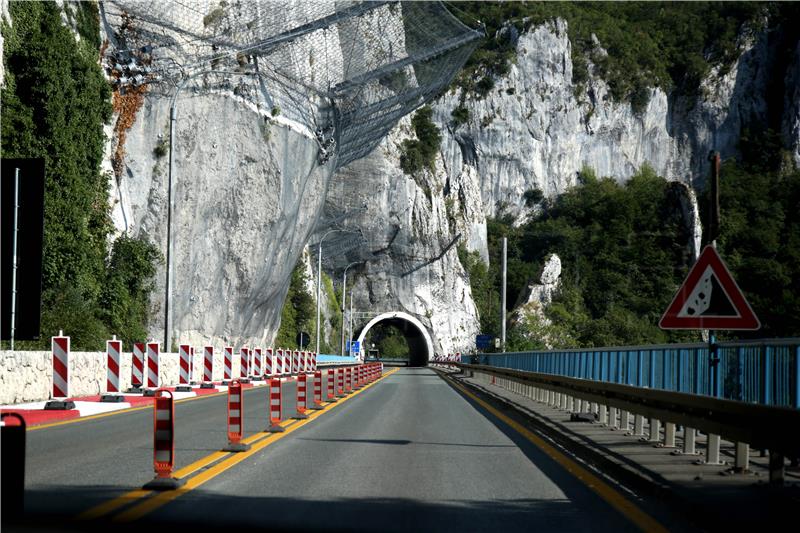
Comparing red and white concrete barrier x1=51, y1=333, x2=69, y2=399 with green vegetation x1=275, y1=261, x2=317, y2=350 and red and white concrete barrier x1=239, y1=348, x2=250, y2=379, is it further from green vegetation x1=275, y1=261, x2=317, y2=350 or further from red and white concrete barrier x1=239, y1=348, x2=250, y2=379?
green vegetation x1=275, y1=261, x2=317, y2=350

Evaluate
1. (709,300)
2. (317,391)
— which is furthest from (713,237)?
(317,391)

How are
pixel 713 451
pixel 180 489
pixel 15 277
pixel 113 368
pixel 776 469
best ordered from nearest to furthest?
pixel 776 469
pixel 180 489
pixel 713 451
pixel 15 277
pixel 113 368

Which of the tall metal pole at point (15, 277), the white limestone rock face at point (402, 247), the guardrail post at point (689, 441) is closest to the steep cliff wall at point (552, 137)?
the white limestone rock face at point (402, 247)

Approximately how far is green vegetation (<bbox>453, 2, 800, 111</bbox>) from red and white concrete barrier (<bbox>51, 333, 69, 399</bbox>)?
132622 mm

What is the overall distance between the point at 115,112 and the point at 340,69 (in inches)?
680

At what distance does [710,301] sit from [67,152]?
1287 inches

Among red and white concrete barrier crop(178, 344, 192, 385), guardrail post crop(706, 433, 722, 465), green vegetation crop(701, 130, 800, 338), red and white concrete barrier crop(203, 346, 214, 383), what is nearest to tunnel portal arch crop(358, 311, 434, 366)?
green vegetation crop(701, 130, 800, 338)

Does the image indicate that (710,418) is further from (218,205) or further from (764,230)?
(764,230)

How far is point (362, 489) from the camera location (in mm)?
10570

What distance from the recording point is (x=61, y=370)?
21.0 m

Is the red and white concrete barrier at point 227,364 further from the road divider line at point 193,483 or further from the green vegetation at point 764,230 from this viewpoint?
the green vegetation at point 764,230

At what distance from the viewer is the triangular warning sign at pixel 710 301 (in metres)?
11.4

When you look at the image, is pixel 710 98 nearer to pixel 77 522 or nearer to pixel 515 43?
pixel 515 43

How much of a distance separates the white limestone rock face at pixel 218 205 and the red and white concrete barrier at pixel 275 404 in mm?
32273
